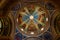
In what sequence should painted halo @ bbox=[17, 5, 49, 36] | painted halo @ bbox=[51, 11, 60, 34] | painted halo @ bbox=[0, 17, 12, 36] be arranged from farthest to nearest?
painted halo @ bbox=[17, 5, 49, 36] < painted halo @ bbox=[51, 11, 60, 34] < painted halo @ bbox=[0, 17, 12, 36]

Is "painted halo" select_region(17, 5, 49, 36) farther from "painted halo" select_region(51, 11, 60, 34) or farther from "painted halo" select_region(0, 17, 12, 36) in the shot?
"painted halo" select_region(0, 17, 12, 36)

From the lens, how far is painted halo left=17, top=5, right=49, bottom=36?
512 inches

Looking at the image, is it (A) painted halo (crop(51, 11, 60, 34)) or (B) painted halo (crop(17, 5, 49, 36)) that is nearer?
(A) painted halo (crop(51, 11, 60, 34))

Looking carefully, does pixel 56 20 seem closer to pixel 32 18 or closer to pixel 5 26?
pixel 32 18

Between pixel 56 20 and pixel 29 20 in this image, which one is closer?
pixel 56 20

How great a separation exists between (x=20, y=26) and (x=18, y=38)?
3.02 feet

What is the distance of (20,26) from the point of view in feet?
42.9

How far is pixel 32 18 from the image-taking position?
13.1 meters

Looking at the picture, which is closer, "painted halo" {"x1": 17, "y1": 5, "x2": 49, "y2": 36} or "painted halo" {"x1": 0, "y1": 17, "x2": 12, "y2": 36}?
"painted halo" {"x1": 0, "y1": 17, "x2": 12, "y2": 36}

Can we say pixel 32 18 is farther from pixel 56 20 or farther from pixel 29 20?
pixel 56 20

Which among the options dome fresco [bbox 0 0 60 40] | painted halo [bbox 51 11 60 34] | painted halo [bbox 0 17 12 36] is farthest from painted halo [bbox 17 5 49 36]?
painted halo [bbox 0 17 12 36]

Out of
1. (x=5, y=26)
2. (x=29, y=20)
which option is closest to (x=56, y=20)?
(x=29, y=20)

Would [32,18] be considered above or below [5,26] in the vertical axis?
above

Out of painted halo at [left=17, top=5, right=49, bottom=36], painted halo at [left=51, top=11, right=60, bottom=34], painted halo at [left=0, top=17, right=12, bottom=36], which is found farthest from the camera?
painted halo at [left=17, top=5, right=49, bottom=36]
